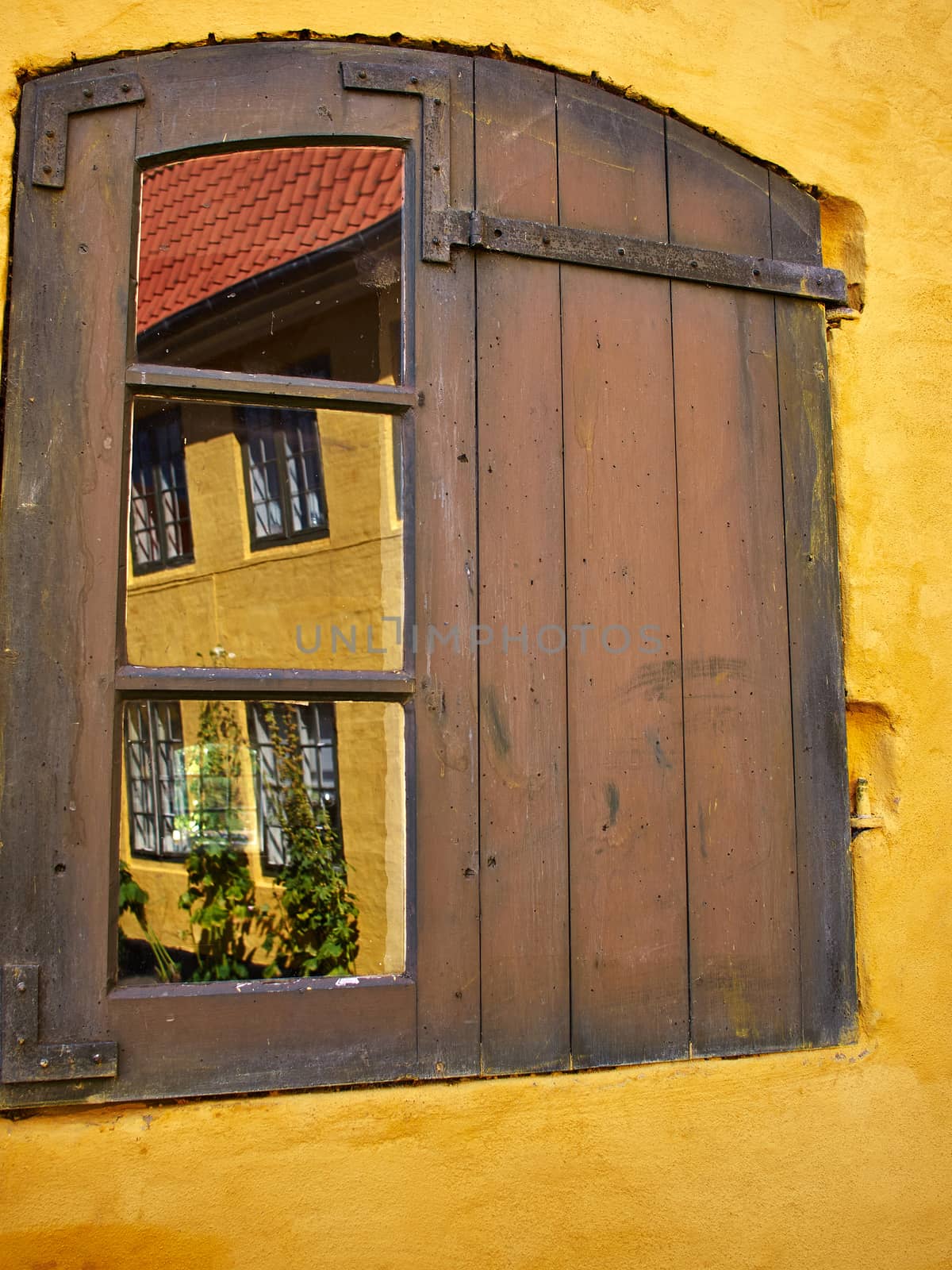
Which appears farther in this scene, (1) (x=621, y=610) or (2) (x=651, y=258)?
(2) (x=651, y=258)

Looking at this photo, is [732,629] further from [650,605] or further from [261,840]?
[261,840]

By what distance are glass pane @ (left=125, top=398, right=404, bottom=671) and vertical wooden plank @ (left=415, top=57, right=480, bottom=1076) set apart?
3.92 metres

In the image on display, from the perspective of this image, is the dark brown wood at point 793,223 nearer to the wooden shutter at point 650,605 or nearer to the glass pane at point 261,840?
the wooden shutter at point 650,605

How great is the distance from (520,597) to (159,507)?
19.1 ft

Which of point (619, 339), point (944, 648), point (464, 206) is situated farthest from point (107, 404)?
point (944, 648)

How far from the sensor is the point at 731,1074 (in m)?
1.98

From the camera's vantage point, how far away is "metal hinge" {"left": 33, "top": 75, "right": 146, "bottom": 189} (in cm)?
185

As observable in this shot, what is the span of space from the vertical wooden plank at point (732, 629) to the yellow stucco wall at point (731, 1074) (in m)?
0.10

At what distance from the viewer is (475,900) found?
1878 mm

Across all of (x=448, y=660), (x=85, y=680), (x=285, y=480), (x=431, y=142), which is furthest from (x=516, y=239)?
(x=285, y=480)

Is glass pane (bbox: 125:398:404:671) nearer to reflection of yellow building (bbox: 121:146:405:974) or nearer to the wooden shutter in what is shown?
reflection of yellow building (bbox: 121:146:405:974)

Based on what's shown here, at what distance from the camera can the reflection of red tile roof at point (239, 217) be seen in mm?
4273

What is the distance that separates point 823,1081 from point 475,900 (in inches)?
29.8

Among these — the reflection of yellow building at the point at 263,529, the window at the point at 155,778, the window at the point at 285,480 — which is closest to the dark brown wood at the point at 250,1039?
the reflection of yellow building at the point at 263,529
